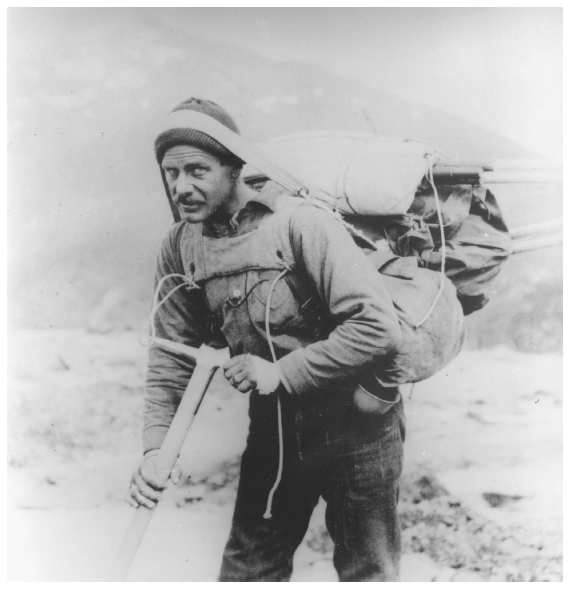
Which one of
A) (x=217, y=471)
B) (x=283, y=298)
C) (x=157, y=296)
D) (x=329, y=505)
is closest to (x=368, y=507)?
A: (x=329, y=505)

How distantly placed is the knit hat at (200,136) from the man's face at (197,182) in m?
0.02

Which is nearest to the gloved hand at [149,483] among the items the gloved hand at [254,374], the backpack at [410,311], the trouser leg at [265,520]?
the trouser leg at [265,520]

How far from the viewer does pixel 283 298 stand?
2615mm

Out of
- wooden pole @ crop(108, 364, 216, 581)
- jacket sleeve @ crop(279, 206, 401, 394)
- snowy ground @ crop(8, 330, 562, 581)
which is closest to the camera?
jacket sleeve @ crop(279, 206, 401, 394)

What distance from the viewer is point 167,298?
2.78m

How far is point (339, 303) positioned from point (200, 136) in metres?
0.81

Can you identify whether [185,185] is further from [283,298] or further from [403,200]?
[403,200]

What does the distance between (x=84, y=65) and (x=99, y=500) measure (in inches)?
72.2

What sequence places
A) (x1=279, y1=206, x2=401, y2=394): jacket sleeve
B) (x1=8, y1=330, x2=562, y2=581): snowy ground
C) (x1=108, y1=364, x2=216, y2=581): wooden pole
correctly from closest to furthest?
1. (x1=279, y1=206, x2=401, y2=394): jacket sleeve
2. (x1=108, y1=364, x2=216, y2=581): wooden pole
3. (x1=8, y1=330, x2=562, y2=581): snowy ground

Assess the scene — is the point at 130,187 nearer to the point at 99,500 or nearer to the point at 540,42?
the point at 99,500

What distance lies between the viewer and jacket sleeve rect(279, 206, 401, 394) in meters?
2.55

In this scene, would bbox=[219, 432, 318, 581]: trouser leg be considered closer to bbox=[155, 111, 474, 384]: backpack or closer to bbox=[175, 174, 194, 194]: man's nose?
bbox=[155, 111, 474, 384]: backpack

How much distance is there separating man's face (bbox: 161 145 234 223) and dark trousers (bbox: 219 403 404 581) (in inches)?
36.7

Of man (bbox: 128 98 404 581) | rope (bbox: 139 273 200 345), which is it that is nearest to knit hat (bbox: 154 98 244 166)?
man (bbox: 128 98 404 581)
